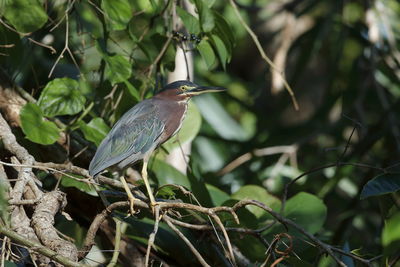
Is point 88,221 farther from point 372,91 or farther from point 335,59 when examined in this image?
point 372,91

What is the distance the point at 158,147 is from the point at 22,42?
0.76 meters

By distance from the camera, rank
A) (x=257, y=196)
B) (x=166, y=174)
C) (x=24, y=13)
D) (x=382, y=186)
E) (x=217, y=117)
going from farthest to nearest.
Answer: (x=217, y=117) → (x=257, y=196) → (x=166, y=174) → (x=24, y=13) → (x=382, y=186)

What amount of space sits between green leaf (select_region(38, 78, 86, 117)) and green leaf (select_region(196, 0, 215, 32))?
59 centimetres

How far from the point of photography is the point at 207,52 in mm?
2928

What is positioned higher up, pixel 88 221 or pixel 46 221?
pixel 46 221

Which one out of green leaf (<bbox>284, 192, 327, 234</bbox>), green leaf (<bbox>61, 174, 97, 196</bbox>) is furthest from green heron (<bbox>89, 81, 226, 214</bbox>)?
green leaf (<bbox>284, 192, 327, 234</bbox>)

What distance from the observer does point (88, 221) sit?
3152mm

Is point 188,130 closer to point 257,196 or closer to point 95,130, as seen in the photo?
point 257,196

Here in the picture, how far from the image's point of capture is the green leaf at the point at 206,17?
291 cm

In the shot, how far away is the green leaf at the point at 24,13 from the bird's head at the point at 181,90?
26.5 inches

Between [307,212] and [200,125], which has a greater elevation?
[200,125]

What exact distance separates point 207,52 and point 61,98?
0.64 meters

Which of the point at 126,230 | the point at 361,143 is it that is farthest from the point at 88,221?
the point at 361,143

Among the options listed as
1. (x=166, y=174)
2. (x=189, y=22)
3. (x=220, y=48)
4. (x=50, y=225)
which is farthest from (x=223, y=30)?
(x=50, y=225)
